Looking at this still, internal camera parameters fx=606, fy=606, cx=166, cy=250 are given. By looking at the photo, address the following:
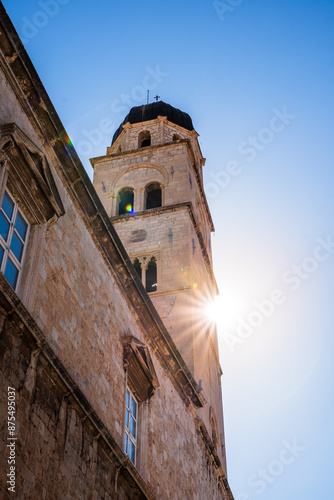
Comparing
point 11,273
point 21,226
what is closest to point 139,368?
point 21,226

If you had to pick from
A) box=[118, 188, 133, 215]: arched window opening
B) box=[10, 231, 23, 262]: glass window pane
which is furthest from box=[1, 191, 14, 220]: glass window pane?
box=[118, 188, 133, 215]: arched window opening

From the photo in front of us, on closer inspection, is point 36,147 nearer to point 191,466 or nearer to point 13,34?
point 13,34

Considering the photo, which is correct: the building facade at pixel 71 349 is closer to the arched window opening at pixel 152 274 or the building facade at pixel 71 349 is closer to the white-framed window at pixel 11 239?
the white-framed window at pixel 11 239

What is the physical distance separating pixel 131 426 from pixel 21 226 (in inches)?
198

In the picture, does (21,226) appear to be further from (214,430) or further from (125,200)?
(125,200)

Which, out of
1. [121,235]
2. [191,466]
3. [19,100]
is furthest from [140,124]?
[19,100]

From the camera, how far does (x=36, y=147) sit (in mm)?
9156

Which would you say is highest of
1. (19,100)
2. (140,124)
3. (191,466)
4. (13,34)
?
(140,124)

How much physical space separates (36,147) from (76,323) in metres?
2.84

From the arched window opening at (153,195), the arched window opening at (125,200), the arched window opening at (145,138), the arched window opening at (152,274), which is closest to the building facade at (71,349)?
the arched window opening at (152,274)

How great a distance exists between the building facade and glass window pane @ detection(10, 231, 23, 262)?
2 centimetres

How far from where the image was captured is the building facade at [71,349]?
296 inches

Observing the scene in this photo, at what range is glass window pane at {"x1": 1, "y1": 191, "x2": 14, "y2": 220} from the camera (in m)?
8.38

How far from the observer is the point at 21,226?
348 inches
